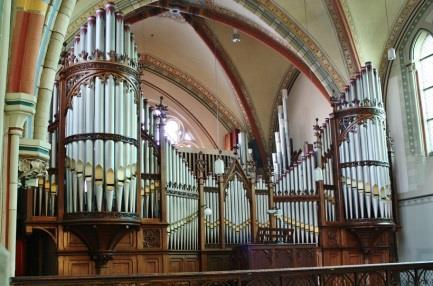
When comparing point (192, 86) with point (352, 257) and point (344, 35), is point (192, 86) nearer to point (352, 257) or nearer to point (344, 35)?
point (344, 35)

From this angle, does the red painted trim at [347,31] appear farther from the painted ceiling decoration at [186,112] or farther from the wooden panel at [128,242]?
the wooden panel at [128,242]

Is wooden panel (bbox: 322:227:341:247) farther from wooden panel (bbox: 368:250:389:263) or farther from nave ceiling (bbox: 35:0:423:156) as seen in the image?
nave ceiling (bbox: 35:0:423:156)

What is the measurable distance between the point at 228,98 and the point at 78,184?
9555 millimetres

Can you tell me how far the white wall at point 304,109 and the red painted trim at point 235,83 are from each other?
999 millimetres

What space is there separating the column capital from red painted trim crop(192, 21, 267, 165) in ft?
38.0

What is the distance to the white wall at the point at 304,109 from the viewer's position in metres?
17.0

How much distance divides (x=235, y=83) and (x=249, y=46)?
1184mm

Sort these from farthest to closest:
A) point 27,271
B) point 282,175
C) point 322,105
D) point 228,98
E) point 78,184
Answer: point 228,98
point 322,105
point 282,175
point 27,271
point 78,184

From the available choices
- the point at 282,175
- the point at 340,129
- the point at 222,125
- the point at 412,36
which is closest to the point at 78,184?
the point at 282,175

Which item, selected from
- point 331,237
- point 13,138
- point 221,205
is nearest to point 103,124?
point 221,205

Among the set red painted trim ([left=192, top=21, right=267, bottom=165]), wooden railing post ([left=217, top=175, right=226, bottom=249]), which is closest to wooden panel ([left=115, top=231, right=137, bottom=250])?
wooden railing post ([left=217, top=175, right=226, bottom=249])

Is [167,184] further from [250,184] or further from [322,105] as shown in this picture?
[322,105]

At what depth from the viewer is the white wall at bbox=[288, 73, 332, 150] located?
669 inches

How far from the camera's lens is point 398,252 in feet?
45.2
